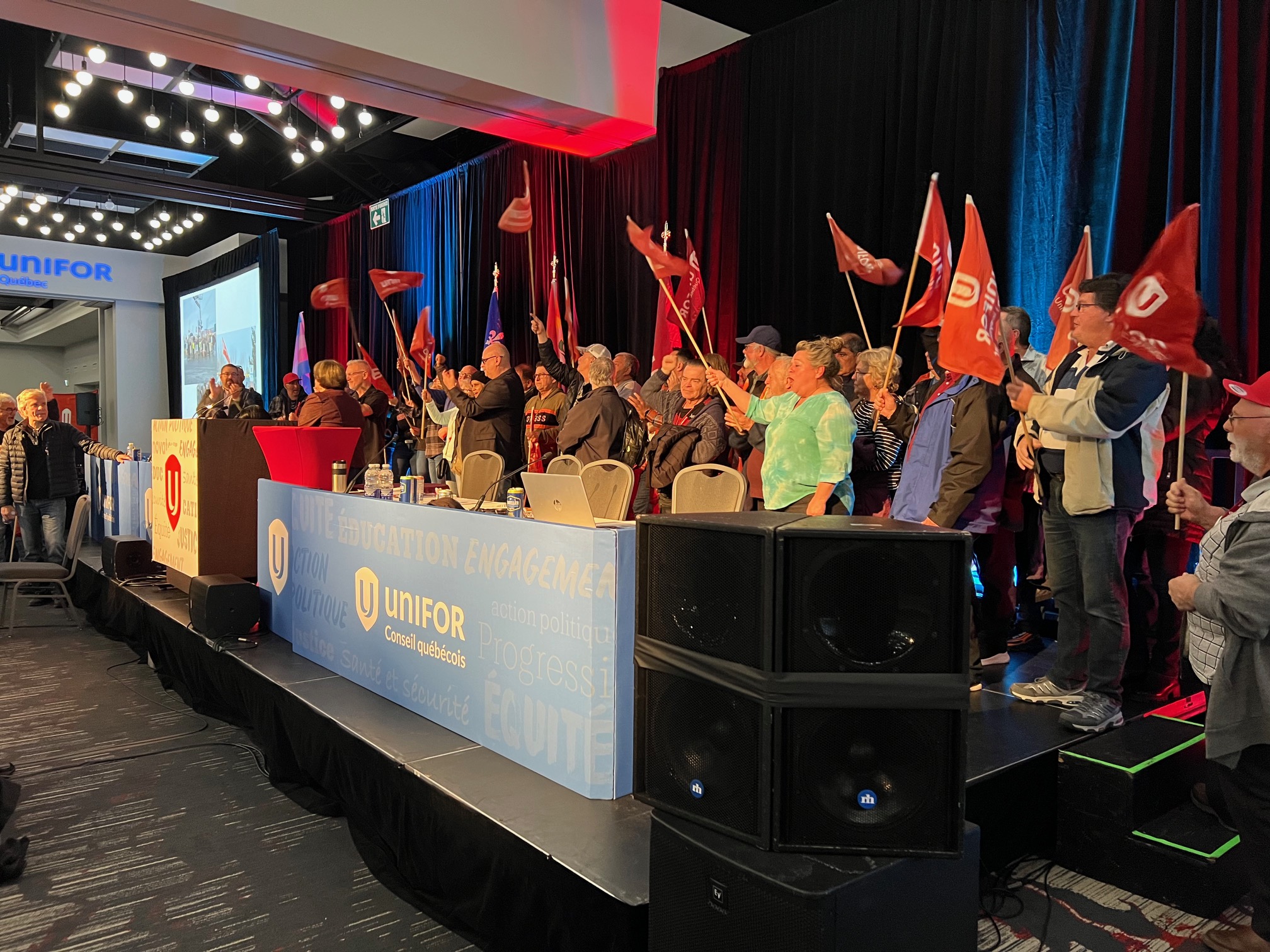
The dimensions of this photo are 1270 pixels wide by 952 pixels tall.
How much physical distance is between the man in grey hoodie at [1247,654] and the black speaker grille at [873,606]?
865 mm

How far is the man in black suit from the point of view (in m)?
5.83

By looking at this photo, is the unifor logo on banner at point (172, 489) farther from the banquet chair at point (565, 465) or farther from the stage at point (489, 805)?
the banquet chair at point (565, 465)

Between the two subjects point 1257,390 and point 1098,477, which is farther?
point 1098,477

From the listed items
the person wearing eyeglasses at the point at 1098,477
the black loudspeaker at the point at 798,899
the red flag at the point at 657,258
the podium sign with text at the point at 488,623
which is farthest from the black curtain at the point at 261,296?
the black loudspeaker at the point at 798,899

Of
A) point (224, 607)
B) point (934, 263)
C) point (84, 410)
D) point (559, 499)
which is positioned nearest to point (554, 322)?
point (934, 263)

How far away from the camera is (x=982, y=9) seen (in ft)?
17.1

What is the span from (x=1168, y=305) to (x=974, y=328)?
2.13 feet

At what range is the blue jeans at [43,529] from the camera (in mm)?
6793

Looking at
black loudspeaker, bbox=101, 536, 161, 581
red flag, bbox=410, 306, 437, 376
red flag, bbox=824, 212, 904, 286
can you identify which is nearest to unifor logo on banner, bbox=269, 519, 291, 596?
black loudspeaker, bbox=101, 536, 161, 581

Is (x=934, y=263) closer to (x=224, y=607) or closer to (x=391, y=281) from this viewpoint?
(x=224, y=607)

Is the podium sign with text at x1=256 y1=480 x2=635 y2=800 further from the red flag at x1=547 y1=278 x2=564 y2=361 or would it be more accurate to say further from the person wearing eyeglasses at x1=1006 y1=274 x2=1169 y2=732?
the red flag at x1=547 y1=278 x2=564 y2=361

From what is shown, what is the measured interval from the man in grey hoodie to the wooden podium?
4202mm

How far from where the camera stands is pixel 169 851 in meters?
2.70

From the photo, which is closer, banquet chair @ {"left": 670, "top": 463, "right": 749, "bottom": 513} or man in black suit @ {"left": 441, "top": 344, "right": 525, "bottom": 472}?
banquet chair @ {"left": 670, "top": 463, "right": 749, "bottom": 513}
